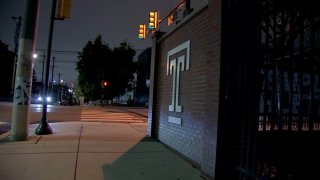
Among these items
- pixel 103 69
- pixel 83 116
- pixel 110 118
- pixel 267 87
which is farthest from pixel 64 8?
pixel 103 69

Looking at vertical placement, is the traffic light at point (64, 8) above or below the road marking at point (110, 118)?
above

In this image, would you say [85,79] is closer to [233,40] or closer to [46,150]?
[46,150]

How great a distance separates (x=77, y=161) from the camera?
25.1ft

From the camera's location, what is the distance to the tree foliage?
50531 millimetres

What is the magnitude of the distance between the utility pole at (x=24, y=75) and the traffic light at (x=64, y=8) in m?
0.95

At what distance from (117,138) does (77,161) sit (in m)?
4.00

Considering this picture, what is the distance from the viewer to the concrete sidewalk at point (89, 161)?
21.4 ft

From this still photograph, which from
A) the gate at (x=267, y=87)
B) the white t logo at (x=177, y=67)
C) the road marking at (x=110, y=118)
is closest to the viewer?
the gate at (x=267, y=87)

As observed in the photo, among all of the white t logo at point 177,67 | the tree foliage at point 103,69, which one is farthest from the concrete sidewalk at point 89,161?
the tree foliage at point 103,69

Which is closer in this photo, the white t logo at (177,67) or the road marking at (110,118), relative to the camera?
the white t logo at (177,67)

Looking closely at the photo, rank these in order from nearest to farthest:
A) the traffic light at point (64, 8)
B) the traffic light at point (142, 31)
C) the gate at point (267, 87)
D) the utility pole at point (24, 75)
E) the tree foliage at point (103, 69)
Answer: the gate at point (267, 87) < the utility pole at point (24, 75) < the traffic light at point (64, 8) < the traffic light at point (142, 31) < the tree foliage at point (103, 69)

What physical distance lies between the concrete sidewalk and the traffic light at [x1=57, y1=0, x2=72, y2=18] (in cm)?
394

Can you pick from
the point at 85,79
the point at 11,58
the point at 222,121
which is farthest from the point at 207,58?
the point at 11,58

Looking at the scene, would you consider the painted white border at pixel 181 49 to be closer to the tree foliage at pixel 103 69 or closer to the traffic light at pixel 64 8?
the traffic light at pixel 64 8
